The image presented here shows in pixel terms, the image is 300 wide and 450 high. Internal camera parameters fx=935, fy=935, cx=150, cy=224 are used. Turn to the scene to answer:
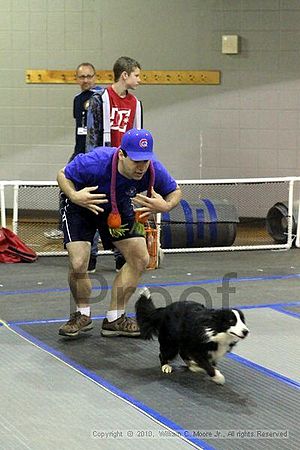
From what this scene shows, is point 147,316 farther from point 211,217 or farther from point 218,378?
point 211,217

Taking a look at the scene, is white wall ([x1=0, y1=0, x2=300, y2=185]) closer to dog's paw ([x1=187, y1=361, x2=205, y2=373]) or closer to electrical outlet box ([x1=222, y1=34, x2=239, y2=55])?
electrical outlet box ([x1=222, y1=34, x2=239, y2=55])

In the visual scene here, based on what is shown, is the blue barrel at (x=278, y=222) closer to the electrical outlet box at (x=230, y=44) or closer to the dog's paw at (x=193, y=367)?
the electrical outlet box at (x=230, y=44)

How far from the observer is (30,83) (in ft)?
37.0

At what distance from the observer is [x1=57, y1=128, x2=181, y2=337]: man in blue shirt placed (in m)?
5.34

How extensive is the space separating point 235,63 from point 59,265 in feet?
12.1

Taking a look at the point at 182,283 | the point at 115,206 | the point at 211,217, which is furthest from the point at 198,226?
the point at 115,206

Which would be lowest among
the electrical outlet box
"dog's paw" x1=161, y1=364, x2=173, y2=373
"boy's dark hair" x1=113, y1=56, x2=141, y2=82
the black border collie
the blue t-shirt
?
"dog's paw" x1=161, y1=364, x2=173, y2=373

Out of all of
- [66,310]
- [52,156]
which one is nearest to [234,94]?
[52,156]

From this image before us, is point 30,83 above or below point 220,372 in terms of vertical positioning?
above

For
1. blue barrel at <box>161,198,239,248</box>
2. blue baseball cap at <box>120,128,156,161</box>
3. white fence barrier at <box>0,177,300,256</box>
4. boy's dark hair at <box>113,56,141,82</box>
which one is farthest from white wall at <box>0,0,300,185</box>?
blue baseball cap at <box>120,128,156,161</box>

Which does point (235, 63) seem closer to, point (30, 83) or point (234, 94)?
point (234, 94)

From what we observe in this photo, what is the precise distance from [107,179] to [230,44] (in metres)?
5.66

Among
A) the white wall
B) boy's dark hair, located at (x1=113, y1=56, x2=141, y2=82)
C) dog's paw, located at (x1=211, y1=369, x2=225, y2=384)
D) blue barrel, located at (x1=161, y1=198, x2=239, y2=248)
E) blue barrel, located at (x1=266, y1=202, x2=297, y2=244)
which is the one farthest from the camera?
the white wall

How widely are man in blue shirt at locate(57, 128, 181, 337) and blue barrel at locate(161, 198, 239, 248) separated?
3.13 m
